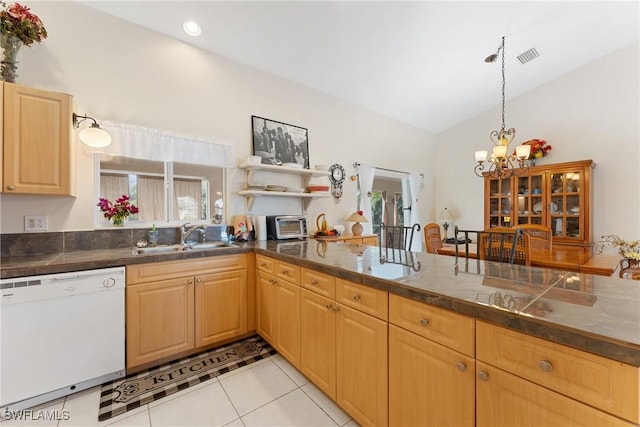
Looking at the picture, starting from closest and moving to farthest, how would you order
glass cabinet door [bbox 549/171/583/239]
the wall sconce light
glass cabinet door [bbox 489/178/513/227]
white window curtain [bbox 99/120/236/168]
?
the wall sconce light, white window curtain [bbox 99/120/236/168], glass cabinet door [bbox 549/171/583/239], glass cabinet door [bbox 489/178/513/227]

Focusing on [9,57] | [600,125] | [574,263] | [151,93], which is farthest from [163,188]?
[600,125]

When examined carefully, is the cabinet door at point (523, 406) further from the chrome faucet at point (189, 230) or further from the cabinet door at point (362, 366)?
the chrome faucet at point (189, 230)

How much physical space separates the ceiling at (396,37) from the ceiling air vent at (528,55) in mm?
63

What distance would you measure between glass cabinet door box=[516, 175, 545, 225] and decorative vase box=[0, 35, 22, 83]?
576 cm

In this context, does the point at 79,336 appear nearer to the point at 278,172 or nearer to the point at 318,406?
the point at 318,406

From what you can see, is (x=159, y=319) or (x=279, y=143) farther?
(x=279, y=143)

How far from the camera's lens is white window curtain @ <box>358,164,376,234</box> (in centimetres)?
417

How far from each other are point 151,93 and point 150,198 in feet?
3.27

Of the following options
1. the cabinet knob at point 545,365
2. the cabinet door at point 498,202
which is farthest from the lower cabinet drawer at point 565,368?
the cabinet door at point 498,202

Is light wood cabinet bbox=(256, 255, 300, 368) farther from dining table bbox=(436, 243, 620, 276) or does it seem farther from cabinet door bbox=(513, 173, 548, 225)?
cabinet door bbox=(513, 173, 548, 225)

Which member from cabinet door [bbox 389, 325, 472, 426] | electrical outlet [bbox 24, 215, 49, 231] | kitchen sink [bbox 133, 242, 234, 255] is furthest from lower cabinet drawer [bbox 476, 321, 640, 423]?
electrical outlet [bbox 24, 215, 49, 231]

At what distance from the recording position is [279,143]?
3.33 metres

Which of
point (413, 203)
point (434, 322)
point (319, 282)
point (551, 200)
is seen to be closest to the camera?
point (434, 322)

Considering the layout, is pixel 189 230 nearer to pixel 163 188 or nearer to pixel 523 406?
pixel 163 188
